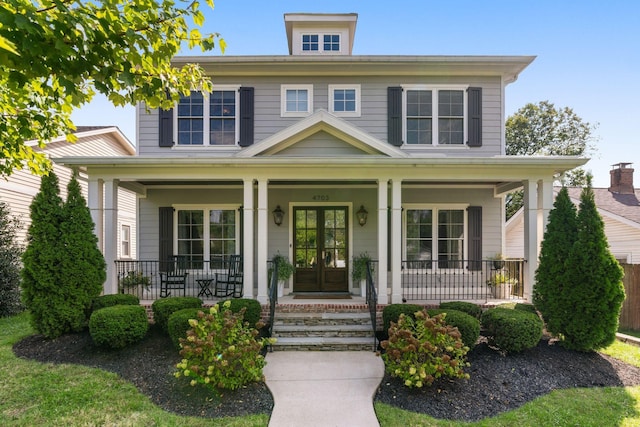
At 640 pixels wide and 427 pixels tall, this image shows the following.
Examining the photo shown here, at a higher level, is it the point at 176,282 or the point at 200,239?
the point at 200,239

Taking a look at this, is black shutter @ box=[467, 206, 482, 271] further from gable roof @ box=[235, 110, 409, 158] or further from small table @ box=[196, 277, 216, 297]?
small table @ box=[196, 277, 216, 297]

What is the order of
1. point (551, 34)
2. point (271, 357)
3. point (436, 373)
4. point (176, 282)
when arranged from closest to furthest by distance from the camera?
point (436, 373) → point (271, 357) → point (176, 282) → point (551, 34)

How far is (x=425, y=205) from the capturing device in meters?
9.79

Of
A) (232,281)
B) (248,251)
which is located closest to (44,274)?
(248,251)

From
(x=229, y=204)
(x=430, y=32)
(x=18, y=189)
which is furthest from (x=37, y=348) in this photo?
(x=430, y=32)

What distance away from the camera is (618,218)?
488 inches

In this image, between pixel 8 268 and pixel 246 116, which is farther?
pixel 246 116

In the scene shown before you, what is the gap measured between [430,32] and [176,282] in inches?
374

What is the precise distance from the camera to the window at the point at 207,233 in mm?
9742

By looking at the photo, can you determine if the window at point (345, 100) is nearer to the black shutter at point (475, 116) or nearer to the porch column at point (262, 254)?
the black shutter at point (475, 116)

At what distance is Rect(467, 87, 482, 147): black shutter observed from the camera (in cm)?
956

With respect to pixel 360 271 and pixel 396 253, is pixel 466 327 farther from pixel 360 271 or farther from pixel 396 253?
pixel 360 271

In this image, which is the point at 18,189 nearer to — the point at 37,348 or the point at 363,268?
the point at 37,348

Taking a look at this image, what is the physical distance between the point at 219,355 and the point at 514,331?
15.0 feet
